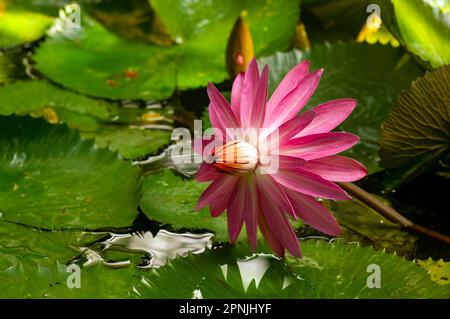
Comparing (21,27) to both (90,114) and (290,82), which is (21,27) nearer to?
(90,114)

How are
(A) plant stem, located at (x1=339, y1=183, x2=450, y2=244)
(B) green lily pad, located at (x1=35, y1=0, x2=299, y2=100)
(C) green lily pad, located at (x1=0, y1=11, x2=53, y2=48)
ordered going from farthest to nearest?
(C) green lily pad, located at (x1=0, y1=11, x2=53, y2=48) < (B) green lily pad, located at (x1=35, y1=0, x2=299, y2=100) < (A) plant stem, located at (x1=339, y1=183, x2=450, y2=244)

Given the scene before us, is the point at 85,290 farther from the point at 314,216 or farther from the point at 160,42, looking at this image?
the point at 160,42

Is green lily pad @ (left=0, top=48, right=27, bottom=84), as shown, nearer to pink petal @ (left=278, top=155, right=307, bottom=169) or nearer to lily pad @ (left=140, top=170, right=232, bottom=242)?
lily pad @ (left=140, top=170, right=232, bottom=242)

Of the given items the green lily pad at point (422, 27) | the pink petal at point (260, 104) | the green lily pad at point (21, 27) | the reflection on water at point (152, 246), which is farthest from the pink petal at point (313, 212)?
the green lily pad at point (21, 27)

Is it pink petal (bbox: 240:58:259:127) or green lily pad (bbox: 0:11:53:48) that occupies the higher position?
green lily pad (bbox: 0:11:53:48)

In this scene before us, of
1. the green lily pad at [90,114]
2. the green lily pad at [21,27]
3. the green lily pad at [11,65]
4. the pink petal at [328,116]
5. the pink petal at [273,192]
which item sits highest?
the green lily pad at [21,27]

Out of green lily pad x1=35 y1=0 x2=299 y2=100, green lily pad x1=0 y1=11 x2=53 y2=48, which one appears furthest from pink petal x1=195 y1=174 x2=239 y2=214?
green lily pad x1=0 y1=11 x2=53 y2=48

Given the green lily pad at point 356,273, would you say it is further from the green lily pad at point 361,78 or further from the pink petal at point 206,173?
the green lily pad at point 361,78
